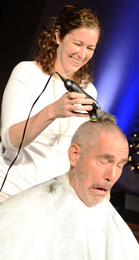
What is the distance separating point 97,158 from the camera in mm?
1075

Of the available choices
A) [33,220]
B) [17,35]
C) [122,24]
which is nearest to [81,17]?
[33,220]

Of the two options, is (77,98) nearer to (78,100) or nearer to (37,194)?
(78,100)

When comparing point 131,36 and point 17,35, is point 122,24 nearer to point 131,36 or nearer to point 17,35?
point 131,36

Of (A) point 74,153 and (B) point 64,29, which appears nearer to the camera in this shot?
(A) point 74,153

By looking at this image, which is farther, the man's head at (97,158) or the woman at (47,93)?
the woman at (47,93)

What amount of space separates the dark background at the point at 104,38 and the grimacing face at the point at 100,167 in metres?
1.40

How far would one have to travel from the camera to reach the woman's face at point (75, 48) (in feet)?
4.24

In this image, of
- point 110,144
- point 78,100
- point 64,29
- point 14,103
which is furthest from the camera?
point 64,29

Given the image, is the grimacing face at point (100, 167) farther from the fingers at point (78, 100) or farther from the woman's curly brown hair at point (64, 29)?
the woman's curly brown hair at point (64, 29)

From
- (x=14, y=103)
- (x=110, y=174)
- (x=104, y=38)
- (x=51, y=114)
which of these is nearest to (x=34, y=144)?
(x=14, y=103)

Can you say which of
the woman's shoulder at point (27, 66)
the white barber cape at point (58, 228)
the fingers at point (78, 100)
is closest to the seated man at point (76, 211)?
the white barber cape at point (58, 228)

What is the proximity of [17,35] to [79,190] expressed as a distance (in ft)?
5.17

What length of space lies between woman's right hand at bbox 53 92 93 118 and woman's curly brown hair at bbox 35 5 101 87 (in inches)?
16.6

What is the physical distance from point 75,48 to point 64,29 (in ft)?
0.41
